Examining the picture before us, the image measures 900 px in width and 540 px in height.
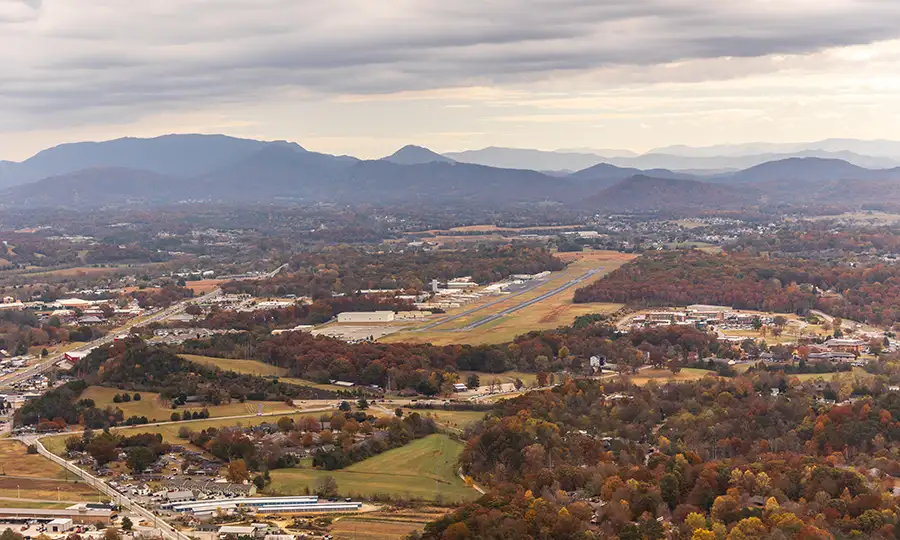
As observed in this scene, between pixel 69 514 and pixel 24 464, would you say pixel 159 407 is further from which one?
pixel 69 514

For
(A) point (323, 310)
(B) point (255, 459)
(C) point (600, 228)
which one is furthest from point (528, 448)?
(C) point (600, 228)

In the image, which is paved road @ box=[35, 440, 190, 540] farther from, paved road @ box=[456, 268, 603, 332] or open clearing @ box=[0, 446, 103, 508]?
paved road @ box=[456, 268, 603, 332]

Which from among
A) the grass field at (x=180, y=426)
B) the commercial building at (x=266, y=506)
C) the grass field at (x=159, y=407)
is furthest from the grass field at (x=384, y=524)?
the grass field at (x=159, y=407)

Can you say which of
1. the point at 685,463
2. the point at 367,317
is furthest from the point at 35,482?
the point at 367,317

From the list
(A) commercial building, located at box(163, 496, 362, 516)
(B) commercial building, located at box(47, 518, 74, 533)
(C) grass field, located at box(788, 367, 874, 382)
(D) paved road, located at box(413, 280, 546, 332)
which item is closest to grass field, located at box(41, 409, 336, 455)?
(A) commercial building, located at box(163, 496, 362, 516)

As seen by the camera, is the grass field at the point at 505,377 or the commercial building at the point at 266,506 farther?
the grass field at the point at 505,377

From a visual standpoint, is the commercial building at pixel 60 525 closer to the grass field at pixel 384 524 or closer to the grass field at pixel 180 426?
the grass field at pixel 384 524
